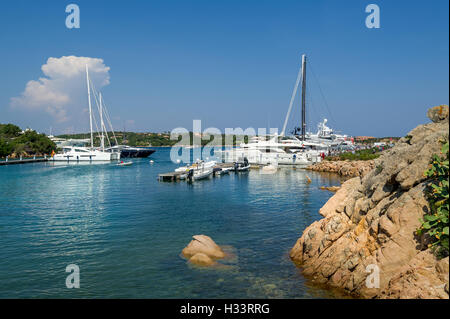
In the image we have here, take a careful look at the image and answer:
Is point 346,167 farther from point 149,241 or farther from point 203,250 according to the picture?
point 203,250

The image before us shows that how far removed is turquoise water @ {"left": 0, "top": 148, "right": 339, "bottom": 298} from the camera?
561 inches

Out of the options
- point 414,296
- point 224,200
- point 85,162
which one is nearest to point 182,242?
point 414,296

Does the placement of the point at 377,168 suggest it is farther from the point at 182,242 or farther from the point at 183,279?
the point at 182,242

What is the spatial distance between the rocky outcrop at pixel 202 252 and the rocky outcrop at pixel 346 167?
3907 centimetres

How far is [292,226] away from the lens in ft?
78.1

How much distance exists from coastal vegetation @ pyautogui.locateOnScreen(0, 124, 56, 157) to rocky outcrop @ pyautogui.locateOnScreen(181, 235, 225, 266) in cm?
11167

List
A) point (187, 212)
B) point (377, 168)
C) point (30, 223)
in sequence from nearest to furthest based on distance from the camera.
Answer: point (377, 168) → point (30, 223) → point (187, 212)

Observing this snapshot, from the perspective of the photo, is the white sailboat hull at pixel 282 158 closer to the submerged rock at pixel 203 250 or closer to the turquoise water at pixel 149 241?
the turquoise water at pixel 149 241

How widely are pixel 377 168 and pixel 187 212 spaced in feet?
60.3

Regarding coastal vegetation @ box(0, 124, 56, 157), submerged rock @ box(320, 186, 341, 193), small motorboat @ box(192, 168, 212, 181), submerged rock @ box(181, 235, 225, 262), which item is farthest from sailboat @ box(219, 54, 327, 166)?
coastal vegetation @ box(0, 124, 56, 157)

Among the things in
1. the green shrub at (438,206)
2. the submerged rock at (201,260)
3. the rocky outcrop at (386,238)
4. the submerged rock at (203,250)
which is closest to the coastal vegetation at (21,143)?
the submerged rock at (203,250)

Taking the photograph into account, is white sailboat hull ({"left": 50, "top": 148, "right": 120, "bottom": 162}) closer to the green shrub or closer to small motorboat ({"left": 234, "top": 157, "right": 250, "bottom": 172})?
small motorboat ({"left": 234, "top": 157, "right": 250, "bottom": 172})
